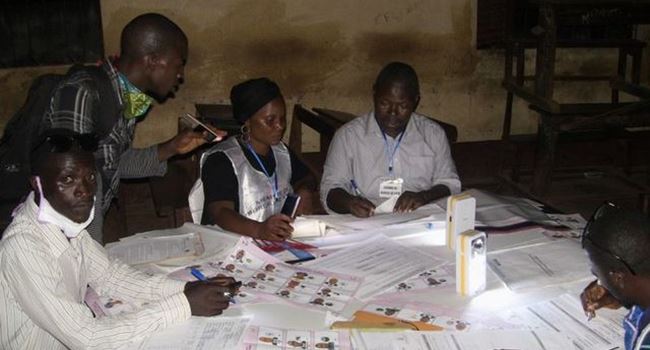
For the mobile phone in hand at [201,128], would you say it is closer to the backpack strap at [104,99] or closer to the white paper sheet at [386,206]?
the backpack strap at [104,99]

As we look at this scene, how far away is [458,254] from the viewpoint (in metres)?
1.89

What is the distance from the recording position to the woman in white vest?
8.75 feet

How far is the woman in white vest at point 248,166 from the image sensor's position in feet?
8.75

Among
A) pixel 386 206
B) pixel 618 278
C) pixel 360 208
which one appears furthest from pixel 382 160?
pixel 618 278

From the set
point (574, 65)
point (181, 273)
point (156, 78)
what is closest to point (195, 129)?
point (156, 78)

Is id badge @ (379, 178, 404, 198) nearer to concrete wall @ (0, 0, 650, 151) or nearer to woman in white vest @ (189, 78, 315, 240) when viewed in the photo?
woman in white vest @ (189, 78, 315, 240)

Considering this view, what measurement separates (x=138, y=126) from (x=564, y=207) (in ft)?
11.4

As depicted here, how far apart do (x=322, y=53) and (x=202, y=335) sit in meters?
4.00

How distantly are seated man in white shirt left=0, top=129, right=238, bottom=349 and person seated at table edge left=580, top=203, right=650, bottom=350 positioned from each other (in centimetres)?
98

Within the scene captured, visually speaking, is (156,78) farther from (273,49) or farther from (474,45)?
(474,45)

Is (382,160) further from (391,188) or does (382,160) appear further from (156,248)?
(156,248)

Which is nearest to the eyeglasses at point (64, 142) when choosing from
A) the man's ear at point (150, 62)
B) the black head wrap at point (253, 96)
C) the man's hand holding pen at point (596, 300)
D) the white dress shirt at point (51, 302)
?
the white dress shirt at point (51, 302)

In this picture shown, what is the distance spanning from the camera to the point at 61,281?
5.52ft

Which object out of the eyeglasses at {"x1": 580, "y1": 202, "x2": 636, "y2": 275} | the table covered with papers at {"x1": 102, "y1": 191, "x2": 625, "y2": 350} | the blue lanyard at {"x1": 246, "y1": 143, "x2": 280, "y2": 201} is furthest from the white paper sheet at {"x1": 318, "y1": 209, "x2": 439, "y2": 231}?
the eyeglasses at {"x1": 580, "y1": 202, "x2": 636, "y2": 275}
